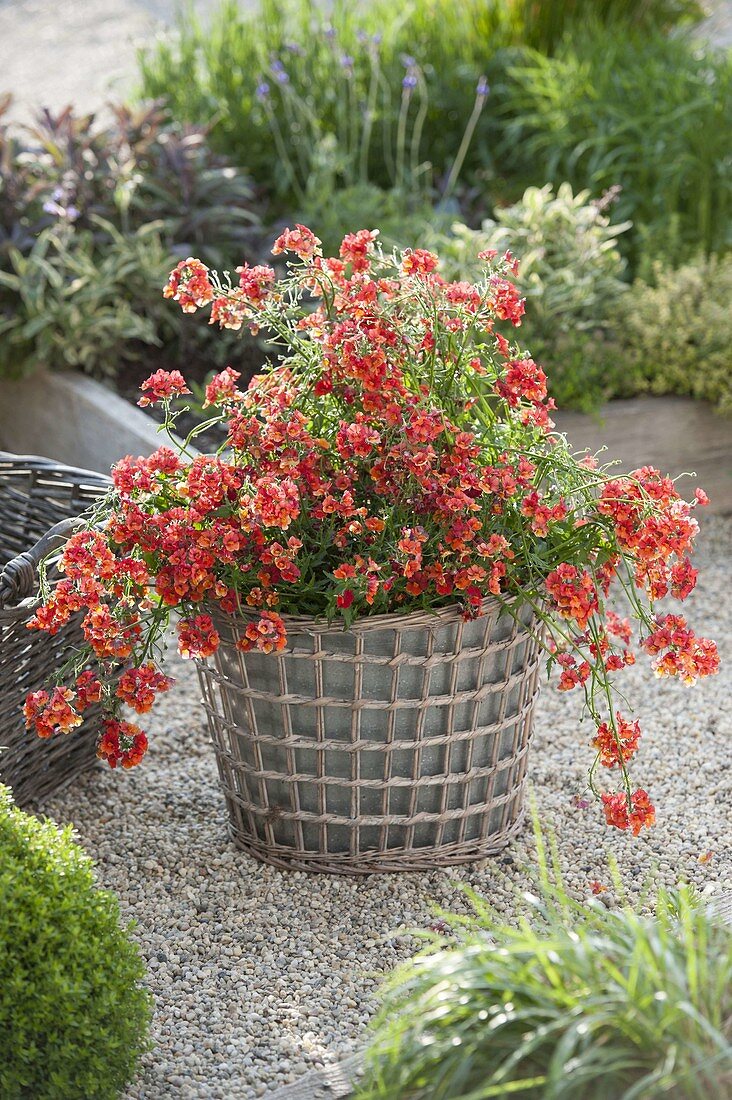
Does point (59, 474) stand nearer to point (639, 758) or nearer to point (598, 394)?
point (639, 758)

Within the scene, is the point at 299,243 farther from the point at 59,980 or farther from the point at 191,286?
the point at 59,980

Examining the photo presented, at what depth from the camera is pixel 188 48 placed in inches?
183

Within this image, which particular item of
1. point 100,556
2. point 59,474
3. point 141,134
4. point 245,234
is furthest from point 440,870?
point 141,134

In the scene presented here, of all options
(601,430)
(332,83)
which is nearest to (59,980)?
(601,430)

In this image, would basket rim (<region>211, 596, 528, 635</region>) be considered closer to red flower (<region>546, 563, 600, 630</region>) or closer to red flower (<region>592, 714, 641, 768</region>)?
red flower (<region>546, 563, 600, 630</region>)

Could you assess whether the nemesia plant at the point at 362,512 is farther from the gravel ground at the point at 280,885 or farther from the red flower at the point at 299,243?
the gravel ground at the point at 280,885

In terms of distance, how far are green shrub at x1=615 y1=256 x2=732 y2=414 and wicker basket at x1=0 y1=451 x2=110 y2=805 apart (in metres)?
1.80

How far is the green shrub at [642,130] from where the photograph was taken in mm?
3947

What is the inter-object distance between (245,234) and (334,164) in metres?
0.38

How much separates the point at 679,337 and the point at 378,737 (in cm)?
202

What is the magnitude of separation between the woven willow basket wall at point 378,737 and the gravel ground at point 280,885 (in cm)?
7

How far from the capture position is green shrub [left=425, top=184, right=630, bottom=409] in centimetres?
348

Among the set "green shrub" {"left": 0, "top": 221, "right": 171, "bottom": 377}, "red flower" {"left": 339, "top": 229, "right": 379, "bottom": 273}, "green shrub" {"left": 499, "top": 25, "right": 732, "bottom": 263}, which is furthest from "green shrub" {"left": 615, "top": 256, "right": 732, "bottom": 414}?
"red flower" {"left": 339, "top": 229, "right": 379, "bottom": 273}

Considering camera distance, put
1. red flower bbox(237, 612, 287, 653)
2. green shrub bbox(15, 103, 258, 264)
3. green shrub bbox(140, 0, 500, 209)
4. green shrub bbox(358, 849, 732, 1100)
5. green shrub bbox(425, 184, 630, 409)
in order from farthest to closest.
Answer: green shrub bbox(140, 0, 500, 209), green shrub bbox(15, 103, 258, 264), green shrub bbox(425, 184, 630, 409), red flower bbox(237, 612, 287, 653), green shrub bbox(358, 849, 732, 1100)
